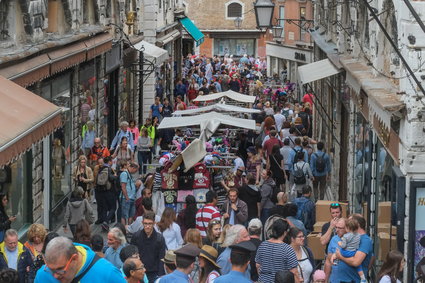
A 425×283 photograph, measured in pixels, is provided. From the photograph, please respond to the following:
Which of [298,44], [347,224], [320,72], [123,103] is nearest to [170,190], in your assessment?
[320,72]

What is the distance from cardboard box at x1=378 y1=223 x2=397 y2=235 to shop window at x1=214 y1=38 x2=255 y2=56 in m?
63.9

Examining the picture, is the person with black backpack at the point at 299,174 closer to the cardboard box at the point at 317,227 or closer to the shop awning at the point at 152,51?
the cardboard box at the point at 317,227

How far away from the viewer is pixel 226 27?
77.5m

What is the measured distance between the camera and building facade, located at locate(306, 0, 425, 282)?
1231 cm

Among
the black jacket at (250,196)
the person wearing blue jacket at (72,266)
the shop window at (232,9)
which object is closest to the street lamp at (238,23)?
the shop window at (232,9)

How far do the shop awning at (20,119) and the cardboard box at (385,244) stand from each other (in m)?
4.59

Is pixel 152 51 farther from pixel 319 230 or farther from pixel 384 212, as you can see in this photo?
pixel 384 212

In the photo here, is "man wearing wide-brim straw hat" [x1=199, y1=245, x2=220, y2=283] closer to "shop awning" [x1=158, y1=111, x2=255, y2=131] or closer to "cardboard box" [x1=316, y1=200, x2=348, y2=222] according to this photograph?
"cardboard box" [x1=316, y1=200, x2=348, y2=222]

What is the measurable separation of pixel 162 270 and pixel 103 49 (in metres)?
12.1

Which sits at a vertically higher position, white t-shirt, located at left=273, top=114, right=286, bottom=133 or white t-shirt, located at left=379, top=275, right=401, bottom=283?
white t-shirt, located at left=379, top=275, right=401, bottom=283

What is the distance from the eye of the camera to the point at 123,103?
3259cm

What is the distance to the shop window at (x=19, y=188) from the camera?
54.6 feet

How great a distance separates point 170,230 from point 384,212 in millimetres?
2768

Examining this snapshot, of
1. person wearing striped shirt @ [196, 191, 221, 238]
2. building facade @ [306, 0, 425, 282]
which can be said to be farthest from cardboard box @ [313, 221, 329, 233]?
person wearing striped shirt @ [196, 191, 221, 238]
